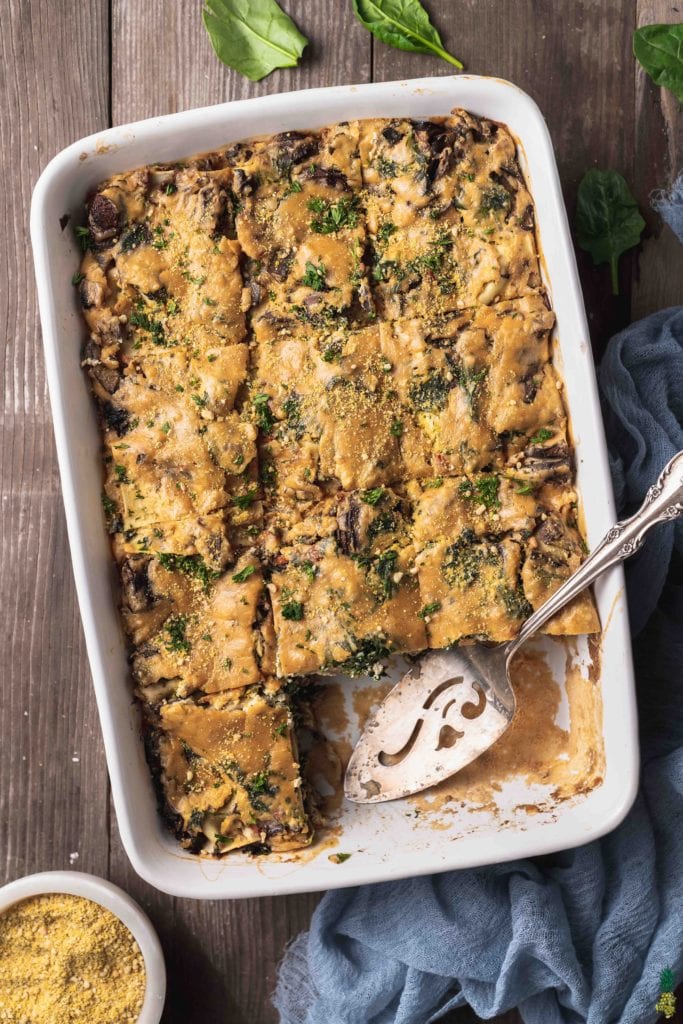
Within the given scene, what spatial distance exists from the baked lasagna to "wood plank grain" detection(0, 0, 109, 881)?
1.65 ft

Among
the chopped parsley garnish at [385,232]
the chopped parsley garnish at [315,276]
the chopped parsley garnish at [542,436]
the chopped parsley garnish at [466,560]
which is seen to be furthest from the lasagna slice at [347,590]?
the chopped parsley garnish at [385,232]

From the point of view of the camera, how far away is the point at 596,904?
9.66 ft

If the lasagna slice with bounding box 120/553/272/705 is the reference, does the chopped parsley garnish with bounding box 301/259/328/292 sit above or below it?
above

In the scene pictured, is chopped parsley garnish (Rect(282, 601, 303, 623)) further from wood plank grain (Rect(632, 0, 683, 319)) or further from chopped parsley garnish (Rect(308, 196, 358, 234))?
wood plank grain (Rect(632, 0, 683, 319))

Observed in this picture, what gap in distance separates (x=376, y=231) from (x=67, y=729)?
77.2 inches

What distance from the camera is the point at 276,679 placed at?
273cm

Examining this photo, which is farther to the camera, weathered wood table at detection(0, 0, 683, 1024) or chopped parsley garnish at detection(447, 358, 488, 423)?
weathered wood table at detection(0, 0, 683, 1024)

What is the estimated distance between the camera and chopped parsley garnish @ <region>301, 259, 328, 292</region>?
2.67 metres

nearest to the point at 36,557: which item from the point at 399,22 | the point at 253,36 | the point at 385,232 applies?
the point at 385,232

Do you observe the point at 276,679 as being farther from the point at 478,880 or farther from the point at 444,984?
the point at 444,984

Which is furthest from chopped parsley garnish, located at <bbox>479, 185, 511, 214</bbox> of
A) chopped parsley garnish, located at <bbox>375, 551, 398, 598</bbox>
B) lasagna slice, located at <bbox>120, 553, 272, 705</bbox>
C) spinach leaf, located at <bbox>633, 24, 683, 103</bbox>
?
lasagna slice, located at <bbox>120, 553, 272, 705</bbox>

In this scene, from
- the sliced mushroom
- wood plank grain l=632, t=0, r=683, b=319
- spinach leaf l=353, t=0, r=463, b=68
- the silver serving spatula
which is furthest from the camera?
wood plank grain l=632, t=0, r=683, b=319

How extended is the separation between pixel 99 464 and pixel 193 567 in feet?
1.39

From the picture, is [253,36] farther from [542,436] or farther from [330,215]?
[542,436]
